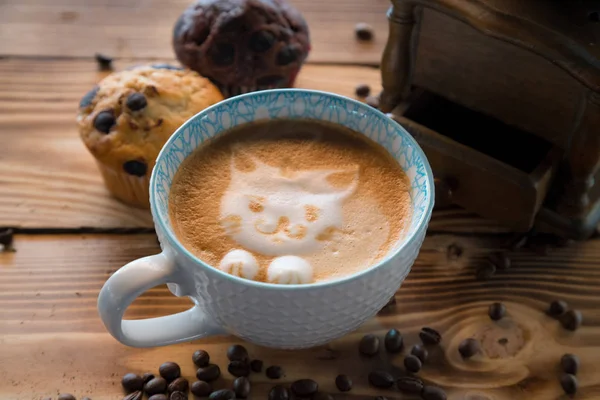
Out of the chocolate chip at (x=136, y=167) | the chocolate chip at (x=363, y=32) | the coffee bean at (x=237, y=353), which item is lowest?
the coffee bean at (x=237, y=353)

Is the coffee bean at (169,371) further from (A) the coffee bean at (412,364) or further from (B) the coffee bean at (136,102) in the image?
(B) the coffee bean at (136,102)

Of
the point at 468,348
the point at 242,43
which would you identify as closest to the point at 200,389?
the point at 468,348

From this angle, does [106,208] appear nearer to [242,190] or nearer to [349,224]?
[242,190]

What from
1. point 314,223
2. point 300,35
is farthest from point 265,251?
point 300,35

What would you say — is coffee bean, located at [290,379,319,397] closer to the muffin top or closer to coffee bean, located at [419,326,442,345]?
coffee bean, located at [419,326,442,345]

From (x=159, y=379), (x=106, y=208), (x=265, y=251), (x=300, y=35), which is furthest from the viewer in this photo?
(x=300, y=35)

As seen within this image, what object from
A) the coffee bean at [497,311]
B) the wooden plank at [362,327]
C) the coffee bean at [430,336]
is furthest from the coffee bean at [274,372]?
the coffee bean at [497,311]

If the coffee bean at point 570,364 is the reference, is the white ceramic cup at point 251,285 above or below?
above

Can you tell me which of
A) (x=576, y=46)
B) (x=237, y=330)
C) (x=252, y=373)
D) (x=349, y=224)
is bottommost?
(x=252, y=373)
